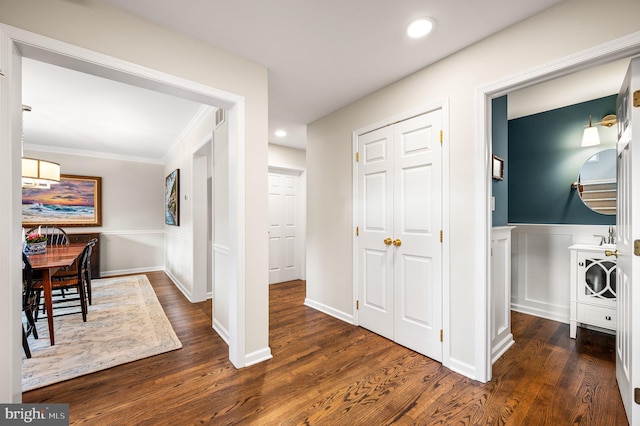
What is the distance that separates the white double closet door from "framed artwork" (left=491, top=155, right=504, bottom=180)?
585mm

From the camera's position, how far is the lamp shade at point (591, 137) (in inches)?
115

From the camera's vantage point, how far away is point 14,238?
1440mm

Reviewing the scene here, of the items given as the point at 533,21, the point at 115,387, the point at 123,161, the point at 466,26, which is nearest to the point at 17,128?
the point at 115,387

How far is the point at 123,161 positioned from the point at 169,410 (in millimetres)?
5718

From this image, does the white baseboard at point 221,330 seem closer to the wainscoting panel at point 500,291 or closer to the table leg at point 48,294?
the table leg at point 48,294

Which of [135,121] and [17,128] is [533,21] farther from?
[135,121]

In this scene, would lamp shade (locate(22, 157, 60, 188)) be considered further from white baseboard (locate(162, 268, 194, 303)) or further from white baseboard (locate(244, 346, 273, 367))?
white baseboard (locate(244, 346, 273, 367))

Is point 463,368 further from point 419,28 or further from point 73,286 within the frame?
point 73,286

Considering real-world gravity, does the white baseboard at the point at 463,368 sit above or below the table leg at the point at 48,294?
below

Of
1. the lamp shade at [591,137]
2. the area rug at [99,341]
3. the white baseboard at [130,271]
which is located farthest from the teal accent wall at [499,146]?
the white baseboard at [130,271]

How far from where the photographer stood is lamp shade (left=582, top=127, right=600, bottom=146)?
293 centimetres

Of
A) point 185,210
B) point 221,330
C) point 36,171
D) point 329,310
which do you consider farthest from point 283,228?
point 36,171

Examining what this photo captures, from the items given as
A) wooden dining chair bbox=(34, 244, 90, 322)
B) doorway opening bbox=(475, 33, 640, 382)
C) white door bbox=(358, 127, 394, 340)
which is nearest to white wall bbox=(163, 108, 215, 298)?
wooden dining chair bbox=(34, 244, 90, 322)

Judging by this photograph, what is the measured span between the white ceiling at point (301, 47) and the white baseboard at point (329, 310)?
240 centimetres
